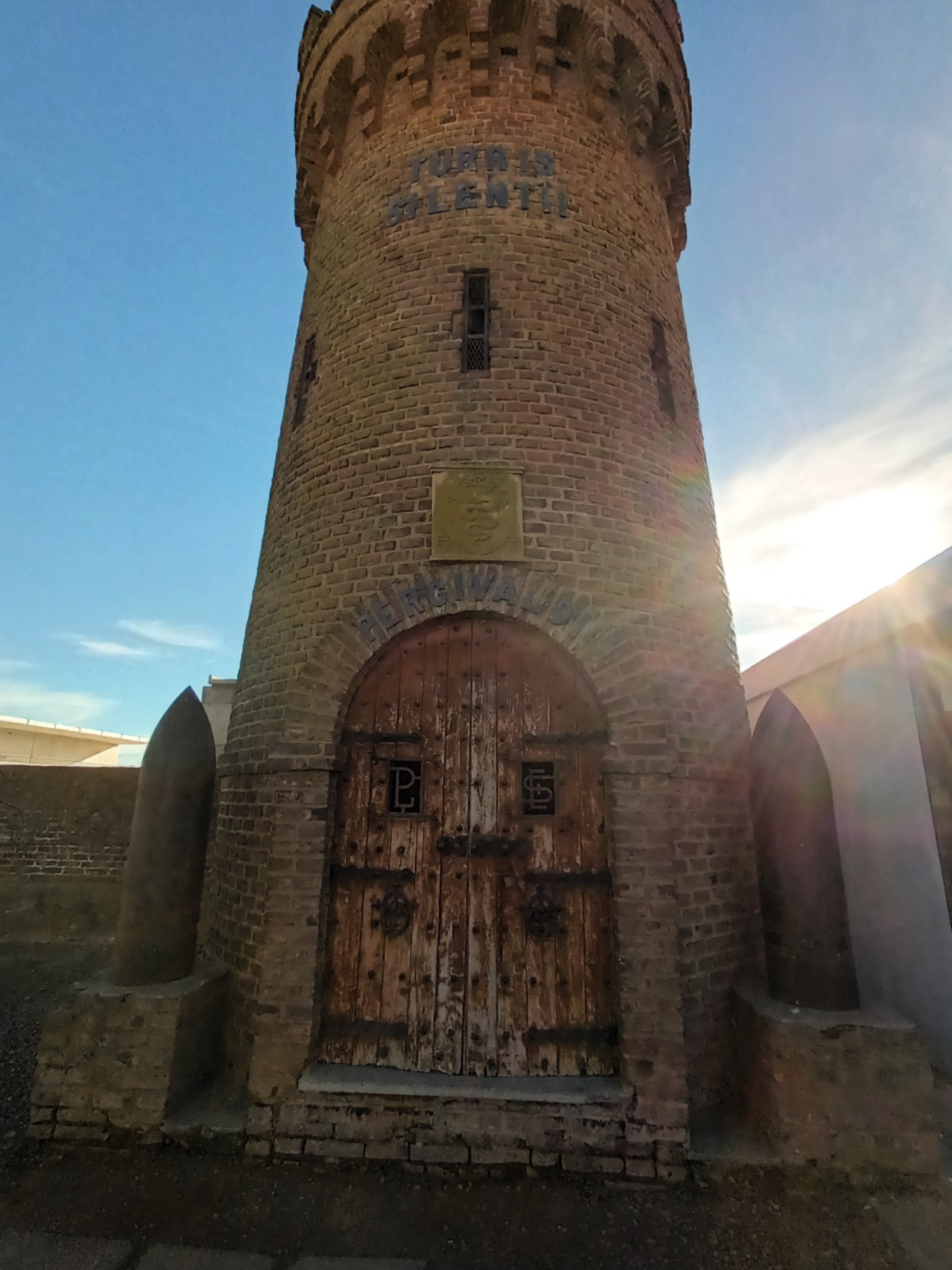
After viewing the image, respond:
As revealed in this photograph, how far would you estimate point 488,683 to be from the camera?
15.9ft

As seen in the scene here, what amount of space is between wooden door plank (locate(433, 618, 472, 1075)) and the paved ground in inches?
30.7

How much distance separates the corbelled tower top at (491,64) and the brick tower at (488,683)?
5cm

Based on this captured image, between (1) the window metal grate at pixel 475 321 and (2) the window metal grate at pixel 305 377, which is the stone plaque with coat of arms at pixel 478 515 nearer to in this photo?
(1) the window metal grate at pixel 475 321

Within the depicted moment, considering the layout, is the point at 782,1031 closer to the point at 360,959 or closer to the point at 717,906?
the point at 717,906

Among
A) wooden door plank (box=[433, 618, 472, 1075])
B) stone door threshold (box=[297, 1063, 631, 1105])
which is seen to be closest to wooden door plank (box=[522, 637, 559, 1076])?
stone door threshold (box=[297, 1063, 631, 1105])

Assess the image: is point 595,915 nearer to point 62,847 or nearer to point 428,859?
point 428,859

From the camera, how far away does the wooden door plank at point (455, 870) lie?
14.1 ft

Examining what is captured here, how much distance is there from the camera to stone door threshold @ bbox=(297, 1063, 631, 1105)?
154 inches

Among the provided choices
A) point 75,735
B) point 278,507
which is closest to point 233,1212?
point 278,507

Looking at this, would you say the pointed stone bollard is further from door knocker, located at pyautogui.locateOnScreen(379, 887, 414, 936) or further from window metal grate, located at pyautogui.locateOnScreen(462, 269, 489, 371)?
window metal grate, located at pyautogui.locateOnScreen(462, 269, 489, 371)

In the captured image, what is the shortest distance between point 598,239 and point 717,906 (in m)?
6.28

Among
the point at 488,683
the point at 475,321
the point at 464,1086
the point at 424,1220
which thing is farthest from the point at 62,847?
the point at 475,321

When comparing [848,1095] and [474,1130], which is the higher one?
[848,1095]

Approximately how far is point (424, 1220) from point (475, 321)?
6677 millimetres
